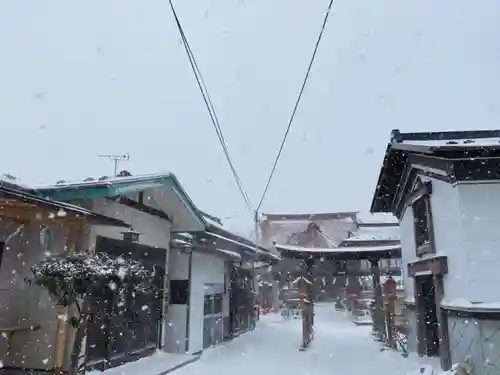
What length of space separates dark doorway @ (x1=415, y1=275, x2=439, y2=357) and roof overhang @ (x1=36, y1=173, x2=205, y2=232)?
18.4ft

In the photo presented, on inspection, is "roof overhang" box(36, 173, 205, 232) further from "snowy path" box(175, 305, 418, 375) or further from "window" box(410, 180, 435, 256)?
"window" box(410, 180, 435, 256)

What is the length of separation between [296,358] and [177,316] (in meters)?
3.28

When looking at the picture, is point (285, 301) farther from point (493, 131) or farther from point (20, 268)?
point (20, 268)

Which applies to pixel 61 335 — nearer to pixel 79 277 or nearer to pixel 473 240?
pixel 79 277

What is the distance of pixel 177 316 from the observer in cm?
1030

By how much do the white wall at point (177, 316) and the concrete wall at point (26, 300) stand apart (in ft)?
13.9

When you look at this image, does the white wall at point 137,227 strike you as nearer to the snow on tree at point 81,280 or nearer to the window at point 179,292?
the window at point 179,292

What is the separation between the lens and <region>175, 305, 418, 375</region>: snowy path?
349 inches

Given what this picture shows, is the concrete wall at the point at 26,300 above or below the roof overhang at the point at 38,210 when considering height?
below

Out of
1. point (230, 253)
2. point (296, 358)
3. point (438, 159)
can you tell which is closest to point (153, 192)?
point (230, 253)

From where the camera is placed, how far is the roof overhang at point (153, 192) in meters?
6.47

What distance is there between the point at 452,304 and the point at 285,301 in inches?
894

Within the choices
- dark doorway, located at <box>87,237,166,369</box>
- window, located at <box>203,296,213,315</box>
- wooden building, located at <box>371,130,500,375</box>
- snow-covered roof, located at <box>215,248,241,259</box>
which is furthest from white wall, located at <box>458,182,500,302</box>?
window, located at <box>203,296,213,315</box>

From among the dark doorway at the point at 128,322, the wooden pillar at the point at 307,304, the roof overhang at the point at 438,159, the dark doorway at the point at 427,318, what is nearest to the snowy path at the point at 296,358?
the wooden pillar at the point at 307,304
